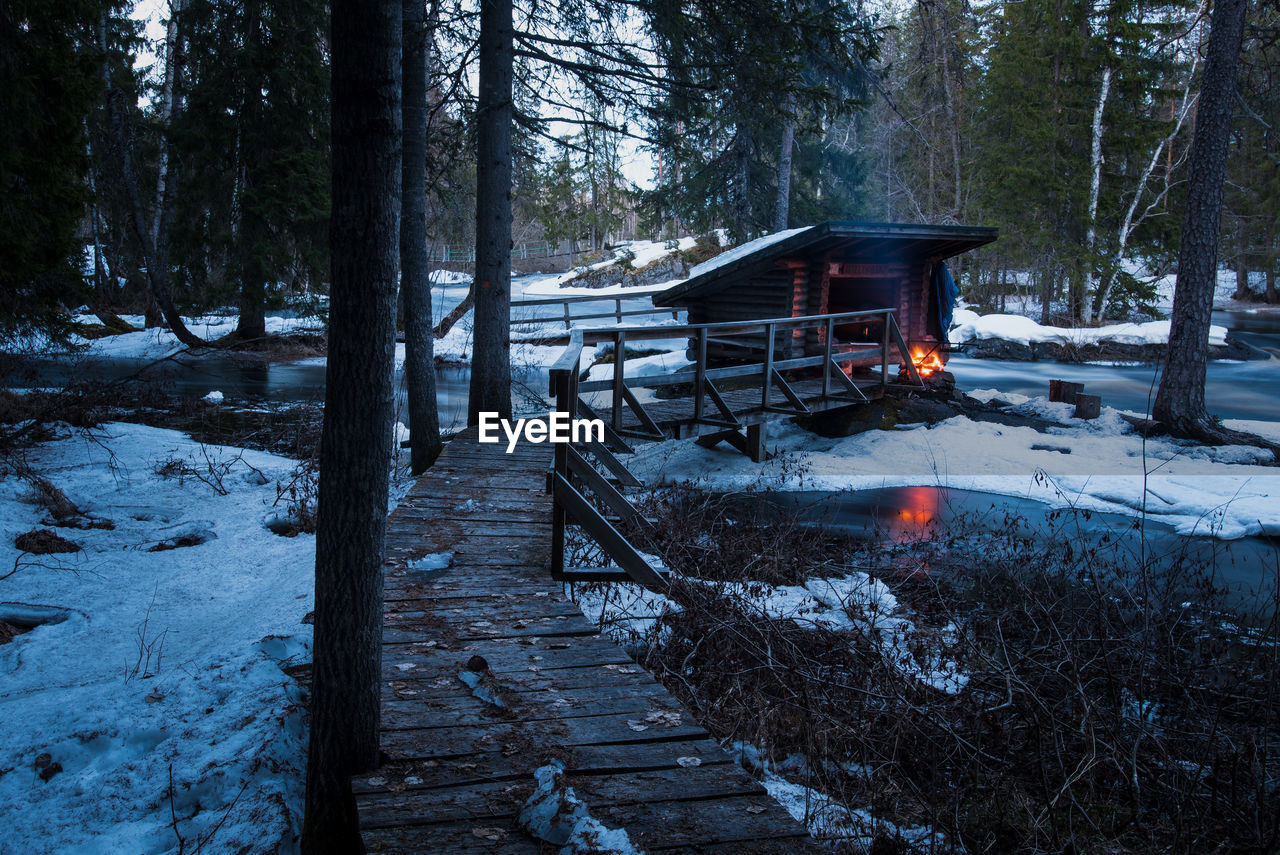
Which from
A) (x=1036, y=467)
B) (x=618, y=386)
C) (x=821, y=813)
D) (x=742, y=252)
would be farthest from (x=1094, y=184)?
(x=821, y=813)

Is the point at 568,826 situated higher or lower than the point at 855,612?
higher

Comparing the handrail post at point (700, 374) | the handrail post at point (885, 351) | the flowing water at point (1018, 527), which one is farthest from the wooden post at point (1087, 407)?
the handrail post at point (700, 374)

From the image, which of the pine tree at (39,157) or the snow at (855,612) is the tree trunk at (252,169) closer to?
the pine tree at (39,157)

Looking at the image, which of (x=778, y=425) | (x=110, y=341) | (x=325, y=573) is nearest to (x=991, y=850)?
(x=325, y=573)

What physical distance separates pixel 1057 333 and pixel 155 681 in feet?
95.5

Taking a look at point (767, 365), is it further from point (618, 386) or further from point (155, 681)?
point (155, 681)

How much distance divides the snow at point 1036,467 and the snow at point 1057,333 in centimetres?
1110

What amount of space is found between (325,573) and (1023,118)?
115ft

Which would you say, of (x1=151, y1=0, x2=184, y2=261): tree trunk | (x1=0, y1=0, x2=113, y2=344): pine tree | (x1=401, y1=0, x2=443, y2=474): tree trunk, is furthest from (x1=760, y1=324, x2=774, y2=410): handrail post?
(x1=151, y1=0, x2=184, y2=261): tree trunk

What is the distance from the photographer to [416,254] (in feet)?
31.5

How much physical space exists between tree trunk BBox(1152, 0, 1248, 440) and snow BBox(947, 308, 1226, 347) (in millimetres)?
12973

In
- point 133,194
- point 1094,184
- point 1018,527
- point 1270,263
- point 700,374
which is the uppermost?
point 1094,184

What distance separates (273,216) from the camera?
20.5m

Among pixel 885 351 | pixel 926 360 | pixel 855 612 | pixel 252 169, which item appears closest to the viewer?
pixel 855 612
